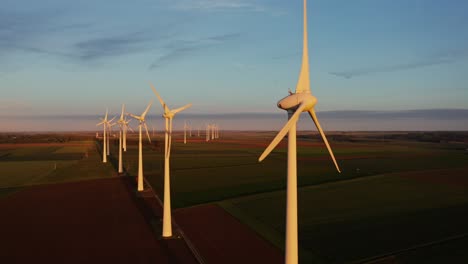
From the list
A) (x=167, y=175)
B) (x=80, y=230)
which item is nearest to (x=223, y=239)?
(x=167, y=175)

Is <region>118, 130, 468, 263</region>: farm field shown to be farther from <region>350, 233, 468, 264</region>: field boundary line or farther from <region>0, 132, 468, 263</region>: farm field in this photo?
<region>350, 233, 468, 264</region>: field boundary line

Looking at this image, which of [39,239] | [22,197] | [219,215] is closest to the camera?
[39,239]

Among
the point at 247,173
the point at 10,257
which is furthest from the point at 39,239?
the point at 247,173

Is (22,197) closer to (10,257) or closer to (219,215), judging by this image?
(10,257)

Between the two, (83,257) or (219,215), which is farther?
(219,215)

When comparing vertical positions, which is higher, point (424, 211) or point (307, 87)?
point (307, 87)

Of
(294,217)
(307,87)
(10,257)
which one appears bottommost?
(10,257)
